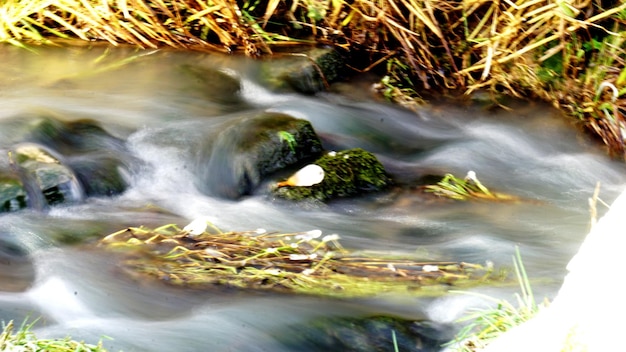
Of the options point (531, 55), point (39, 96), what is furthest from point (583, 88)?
point (39, 96)

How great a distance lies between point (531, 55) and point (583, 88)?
0.44 metres

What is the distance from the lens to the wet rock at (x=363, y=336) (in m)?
2.78

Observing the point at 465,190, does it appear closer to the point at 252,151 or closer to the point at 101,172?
the point at 252,151

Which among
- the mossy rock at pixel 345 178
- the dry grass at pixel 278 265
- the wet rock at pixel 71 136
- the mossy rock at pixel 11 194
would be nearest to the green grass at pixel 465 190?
the mossy rock at pixel 345 178

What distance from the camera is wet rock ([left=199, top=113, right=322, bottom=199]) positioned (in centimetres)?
423

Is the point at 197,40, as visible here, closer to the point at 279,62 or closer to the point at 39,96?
the point at 279,62

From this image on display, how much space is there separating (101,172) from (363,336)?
6.30 feet

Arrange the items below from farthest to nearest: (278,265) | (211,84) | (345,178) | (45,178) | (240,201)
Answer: (211,84), (345,178), (240,201), (45,178), (278,265)

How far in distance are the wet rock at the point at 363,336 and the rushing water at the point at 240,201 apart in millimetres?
18

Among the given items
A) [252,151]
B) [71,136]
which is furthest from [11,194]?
[252,151]

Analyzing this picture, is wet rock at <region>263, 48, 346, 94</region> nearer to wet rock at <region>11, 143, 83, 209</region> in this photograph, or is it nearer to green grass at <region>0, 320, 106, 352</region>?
wet rock at <region>11, 143, 83, 209</region>

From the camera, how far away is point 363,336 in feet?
9.19

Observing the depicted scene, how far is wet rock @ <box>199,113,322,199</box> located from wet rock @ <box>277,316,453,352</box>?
1.44 meters

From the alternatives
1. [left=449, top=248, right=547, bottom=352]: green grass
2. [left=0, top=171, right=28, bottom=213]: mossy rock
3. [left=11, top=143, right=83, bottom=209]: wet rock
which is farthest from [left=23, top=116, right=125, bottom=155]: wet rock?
[left=449, top=248, right=547, bottom=352]: green grass
